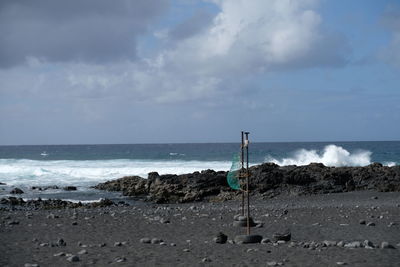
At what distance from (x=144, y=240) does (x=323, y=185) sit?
51.5 ft

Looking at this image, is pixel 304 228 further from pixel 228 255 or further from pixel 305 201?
pixel 305 201

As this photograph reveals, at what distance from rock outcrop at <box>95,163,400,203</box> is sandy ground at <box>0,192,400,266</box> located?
5.29 m

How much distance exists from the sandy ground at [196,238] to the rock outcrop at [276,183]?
529 cm

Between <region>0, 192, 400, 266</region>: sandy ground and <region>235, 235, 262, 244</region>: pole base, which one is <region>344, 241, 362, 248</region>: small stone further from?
<region>235, 235, 262, 244</region>: pole base

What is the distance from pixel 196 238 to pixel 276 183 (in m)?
13.9

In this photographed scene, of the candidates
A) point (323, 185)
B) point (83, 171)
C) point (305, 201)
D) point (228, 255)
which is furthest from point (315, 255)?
point (83, 171)

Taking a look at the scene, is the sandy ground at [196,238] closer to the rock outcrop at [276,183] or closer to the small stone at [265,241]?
the small stone at [265,241]

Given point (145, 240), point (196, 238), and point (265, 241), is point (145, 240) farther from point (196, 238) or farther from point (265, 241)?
point (265, 241)

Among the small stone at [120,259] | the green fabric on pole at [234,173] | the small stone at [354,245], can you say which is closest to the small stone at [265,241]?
the green fabric on pole at [234,173]

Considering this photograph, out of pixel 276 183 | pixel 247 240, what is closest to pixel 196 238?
pixel 247 240

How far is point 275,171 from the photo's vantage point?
2597 centimetres

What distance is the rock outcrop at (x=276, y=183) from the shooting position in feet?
80.2

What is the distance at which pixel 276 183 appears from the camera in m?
25.3

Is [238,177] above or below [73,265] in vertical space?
above
